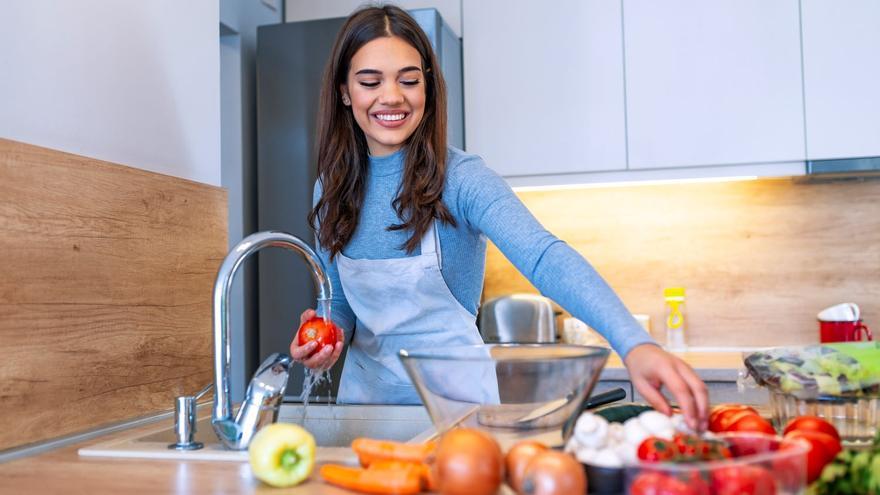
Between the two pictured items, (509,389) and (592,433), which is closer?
(592,433)

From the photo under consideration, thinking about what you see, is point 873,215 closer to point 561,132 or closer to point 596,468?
point 561,132

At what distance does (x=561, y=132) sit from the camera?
2547mm

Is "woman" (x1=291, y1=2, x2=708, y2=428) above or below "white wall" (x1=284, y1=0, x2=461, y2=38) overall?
below

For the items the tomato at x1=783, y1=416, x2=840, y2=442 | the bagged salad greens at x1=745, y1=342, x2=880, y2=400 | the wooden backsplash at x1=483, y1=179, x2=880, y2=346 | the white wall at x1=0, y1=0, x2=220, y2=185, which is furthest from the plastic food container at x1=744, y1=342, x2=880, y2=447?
the wooden backsplash at x1=483, y1=179, x2=880, y2=346

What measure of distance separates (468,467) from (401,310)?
0.77m

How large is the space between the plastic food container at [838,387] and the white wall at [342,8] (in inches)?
73.2

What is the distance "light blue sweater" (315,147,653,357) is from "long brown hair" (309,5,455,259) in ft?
0.07

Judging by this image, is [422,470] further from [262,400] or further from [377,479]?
[262,400]

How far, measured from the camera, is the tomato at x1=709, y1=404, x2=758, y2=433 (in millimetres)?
938

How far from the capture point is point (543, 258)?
1119 mm

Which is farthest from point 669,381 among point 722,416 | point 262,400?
point 262,400

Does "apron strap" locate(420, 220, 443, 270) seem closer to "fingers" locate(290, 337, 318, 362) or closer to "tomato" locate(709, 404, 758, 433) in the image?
"fingers" locate(290, 337, 318, 362)

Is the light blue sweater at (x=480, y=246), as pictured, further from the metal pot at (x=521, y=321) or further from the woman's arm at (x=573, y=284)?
the metal pot at (x=521, y=321)

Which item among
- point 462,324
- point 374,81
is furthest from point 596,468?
point 374,81
